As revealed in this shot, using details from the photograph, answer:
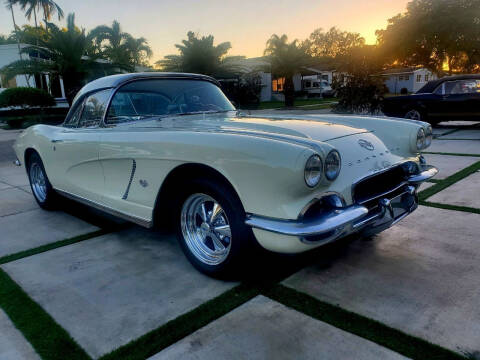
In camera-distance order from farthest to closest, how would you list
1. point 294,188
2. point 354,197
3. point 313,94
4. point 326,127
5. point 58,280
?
1. point 313,94
2. point 326,127
3. point 58,280
4. point 354,197
5. point 294,188

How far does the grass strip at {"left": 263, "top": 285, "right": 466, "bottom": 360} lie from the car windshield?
1922 mm

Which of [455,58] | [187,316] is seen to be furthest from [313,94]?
[187,316]

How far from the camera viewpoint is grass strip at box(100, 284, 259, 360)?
1928mm

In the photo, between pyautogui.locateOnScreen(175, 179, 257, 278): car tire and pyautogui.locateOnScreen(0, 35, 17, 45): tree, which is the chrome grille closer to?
pyautogui.locateOnScreen(175, 179, 257, 278): car tire

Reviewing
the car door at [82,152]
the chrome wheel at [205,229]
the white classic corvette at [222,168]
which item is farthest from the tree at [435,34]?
the chrome wheel at [205,229]

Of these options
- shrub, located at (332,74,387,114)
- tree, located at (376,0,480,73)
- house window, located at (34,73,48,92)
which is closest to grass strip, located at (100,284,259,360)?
shrub, located at (332,74,387,114)

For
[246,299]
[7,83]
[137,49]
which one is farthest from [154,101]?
[137,49]

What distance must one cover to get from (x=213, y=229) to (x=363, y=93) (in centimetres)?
1388

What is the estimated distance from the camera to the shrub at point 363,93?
49.1 ft

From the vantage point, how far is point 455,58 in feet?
92.9

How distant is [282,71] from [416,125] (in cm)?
2341

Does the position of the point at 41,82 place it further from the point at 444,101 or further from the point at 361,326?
the point at 361,326

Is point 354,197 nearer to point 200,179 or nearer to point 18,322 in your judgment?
point 200,179

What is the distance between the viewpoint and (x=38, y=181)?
470 cm
